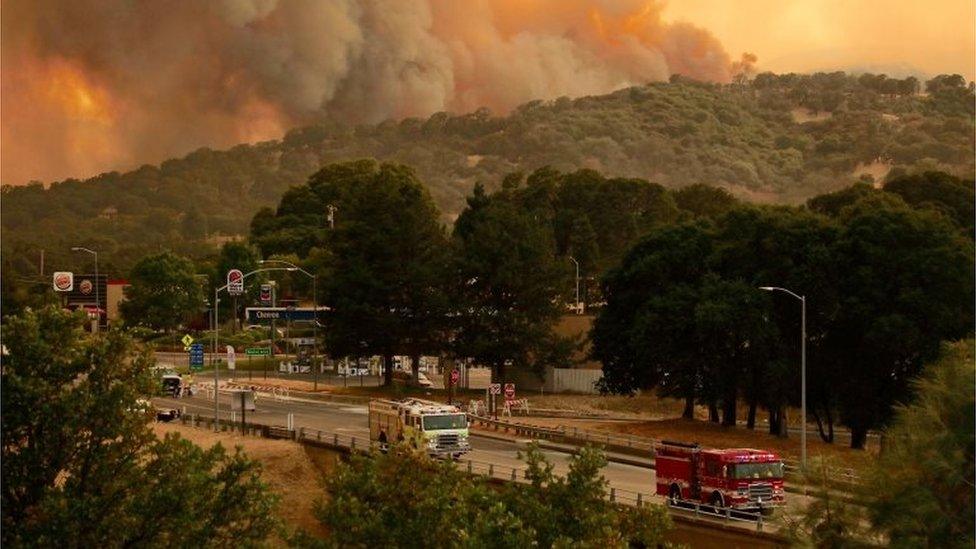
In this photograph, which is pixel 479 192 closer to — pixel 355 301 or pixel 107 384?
pixel 355 301

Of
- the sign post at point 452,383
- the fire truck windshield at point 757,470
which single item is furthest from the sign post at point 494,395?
the fire truck windshield at point 757,470

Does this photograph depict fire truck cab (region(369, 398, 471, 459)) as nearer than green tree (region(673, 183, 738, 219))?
Yes

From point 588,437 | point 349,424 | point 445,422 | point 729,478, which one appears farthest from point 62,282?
point 729,478

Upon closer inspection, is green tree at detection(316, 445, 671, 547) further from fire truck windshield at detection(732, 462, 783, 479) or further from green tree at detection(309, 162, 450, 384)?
green tree at detection(309, 162, 450, 384)

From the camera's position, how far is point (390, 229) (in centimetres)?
9669

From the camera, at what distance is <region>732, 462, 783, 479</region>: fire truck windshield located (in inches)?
1877

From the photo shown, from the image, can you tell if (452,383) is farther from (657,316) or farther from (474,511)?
(474,511)

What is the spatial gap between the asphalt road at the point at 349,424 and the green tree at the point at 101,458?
67.6 feet

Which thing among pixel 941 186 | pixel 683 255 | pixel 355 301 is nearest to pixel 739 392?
pixel 683 255

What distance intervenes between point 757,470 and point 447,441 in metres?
16.8

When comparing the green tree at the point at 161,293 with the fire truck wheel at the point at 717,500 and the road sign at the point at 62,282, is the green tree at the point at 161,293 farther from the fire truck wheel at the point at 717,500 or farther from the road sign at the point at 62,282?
the fire truck wheel at the point at 717,500

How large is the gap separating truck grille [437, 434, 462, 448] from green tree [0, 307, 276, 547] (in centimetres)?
2632

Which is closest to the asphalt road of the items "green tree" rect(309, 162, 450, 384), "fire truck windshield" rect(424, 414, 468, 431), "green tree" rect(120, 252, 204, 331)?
"fire truck windshield" rect(424, 414, 468, 431)

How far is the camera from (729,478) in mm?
47812
